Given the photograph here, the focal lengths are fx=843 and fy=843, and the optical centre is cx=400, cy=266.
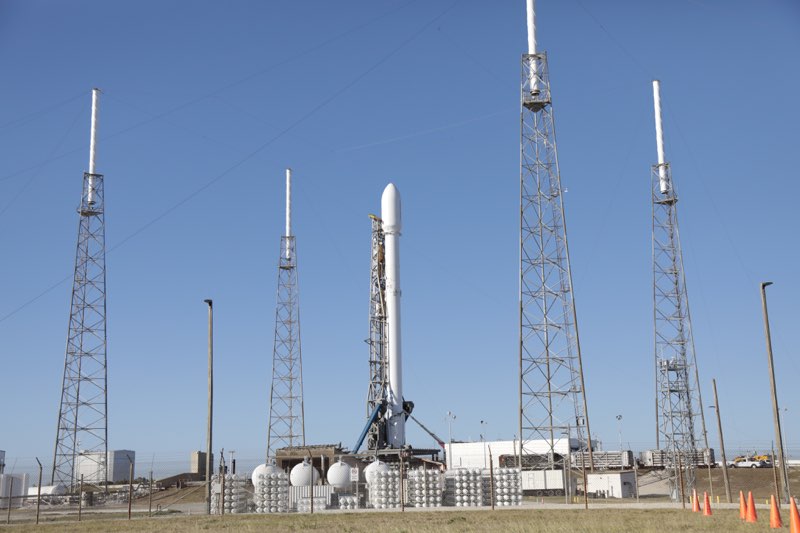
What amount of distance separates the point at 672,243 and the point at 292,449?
33721mm

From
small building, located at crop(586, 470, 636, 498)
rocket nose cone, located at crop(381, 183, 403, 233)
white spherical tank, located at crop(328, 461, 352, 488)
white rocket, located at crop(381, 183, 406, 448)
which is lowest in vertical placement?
small building, located at crop(586, 470, 636, 498)

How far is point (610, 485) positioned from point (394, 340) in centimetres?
2001

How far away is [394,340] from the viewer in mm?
63812

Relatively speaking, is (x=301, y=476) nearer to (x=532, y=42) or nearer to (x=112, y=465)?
(x=532, y=42)

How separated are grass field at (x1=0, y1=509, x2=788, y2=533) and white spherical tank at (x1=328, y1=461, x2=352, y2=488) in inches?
574

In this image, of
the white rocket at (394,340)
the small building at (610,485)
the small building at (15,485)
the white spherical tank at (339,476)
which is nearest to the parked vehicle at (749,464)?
the small building at (610,485)

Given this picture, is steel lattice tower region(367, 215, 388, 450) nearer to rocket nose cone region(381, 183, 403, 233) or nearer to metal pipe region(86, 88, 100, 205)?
rocket nose cone region(381, 183, 403, 233)

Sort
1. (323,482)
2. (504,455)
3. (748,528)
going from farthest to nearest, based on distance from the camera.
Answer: (504,455) < (323,482) < (748,528)

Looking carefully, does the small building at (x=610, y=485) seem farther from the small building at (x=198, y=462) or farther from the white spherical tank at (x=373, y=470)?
the small building at (x=198, y=462)

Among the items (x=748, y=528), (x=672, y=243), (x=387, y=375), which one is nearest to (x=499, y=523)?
(x=748, y=528)

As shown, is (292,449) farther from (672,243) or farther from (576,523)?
(576,523)

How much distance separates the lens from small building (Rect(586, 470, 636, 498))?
6425cm

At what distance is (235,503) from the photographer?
46094 millimetres

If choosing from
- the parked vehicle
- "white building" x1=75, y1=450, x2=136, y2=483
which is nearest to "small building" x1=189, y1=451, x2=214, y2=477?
"white building" x1=75, y1=450, x2=136, y2=483
